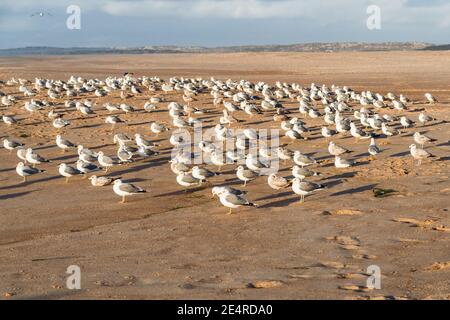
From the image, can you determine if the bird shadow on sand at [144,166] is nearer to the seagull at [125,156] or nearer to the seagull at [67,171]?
the seagull at [125,156]

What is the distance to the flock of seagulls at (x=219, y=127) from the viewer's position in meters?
20.9

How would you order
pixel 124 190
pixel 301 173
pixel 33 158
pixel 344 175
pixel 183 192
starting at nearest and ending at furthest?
pixel 124 190, pixel 183 192, pixel 301 173, pixel 344 175, pixel 33 158

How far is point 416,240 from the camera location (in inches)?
569

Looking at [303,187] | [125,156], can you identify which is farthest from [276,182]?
[125,156]

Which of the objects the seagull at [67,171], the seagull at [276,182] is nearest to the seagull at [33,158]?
the seagull at [67,171]

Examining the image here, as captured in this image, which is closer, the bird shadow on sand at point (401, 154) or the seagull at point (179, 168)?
the seagull at point (179, 168)

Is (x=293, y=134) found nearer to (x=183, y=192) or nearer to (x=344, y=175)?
(x=344, y=175)

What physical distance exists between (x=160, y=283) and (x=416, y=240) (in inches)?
236

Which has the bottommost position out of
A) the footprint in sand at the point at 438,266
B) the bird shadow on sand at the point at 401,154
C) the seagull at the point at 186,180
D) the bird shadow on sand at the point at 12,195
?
the footprint in sand at the point at 438,266

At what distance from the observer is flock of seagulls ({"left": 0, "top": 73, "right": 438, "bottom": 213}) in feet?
68.5

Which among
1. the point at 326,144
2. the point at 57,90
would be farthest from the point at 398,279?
the point at 57,90

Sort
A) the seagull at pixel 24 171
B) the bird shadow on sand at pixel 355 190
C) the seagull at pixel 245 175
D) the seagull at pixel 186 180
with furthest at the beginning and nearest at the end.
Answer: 1. the seagull at pixel 24 171
2. the seagull at pixel 245 175
3. the seagull at pixel 186 180
4. the bird shadow on sand at pixel 355 190

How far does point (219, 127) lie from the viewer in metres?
28.9
